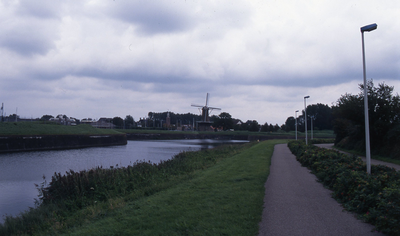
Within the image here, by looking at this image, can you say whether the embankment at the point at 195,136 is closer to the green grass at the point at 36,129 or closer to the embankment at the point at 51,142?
the embankment at the point at 51,142

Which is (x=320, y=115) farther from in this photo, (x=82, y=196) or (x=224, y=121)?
(x=82, y=196)

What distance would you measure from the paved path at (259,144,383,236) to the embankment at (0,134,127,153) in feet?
124

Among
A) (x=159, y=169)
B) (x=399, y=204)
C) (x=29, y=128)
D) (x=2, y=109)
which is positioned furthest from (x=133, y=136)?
(x=399, y=204)

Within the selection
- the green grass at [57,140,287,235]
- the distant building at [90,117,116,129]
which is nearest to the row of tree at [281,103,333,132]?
the distant building at [90,117,116,129]

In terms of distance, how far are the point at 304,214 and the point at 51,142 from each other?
145 feet

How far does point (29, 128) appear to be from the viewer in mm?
43406

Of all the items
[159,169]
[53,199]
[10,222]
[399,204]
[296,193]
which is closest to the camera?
[399,204]

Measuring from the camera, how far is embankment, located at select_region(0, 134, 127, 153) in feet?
123

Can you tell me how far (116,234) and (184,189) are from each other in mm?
4237

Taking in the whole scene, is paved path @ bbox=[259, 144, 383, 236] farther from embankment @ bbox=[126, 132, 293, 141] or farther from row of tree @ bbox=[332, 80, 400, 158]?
embankment @ bbox=[126, 132, 293, 141]

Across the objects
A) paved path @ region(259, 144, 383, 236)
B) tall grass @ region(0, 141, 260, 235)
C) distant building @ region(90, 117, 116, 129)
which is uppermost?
distant building @ region(90, 117, 116, 129)

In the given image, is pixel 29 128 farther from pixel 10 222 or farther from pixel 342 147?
pixel 342 147

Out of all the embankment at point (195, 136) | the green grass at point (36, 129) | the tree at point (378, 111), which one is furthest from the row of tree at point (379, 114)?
the embankment at point (195, 136)

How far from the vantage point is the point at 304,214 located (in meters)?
7.06
